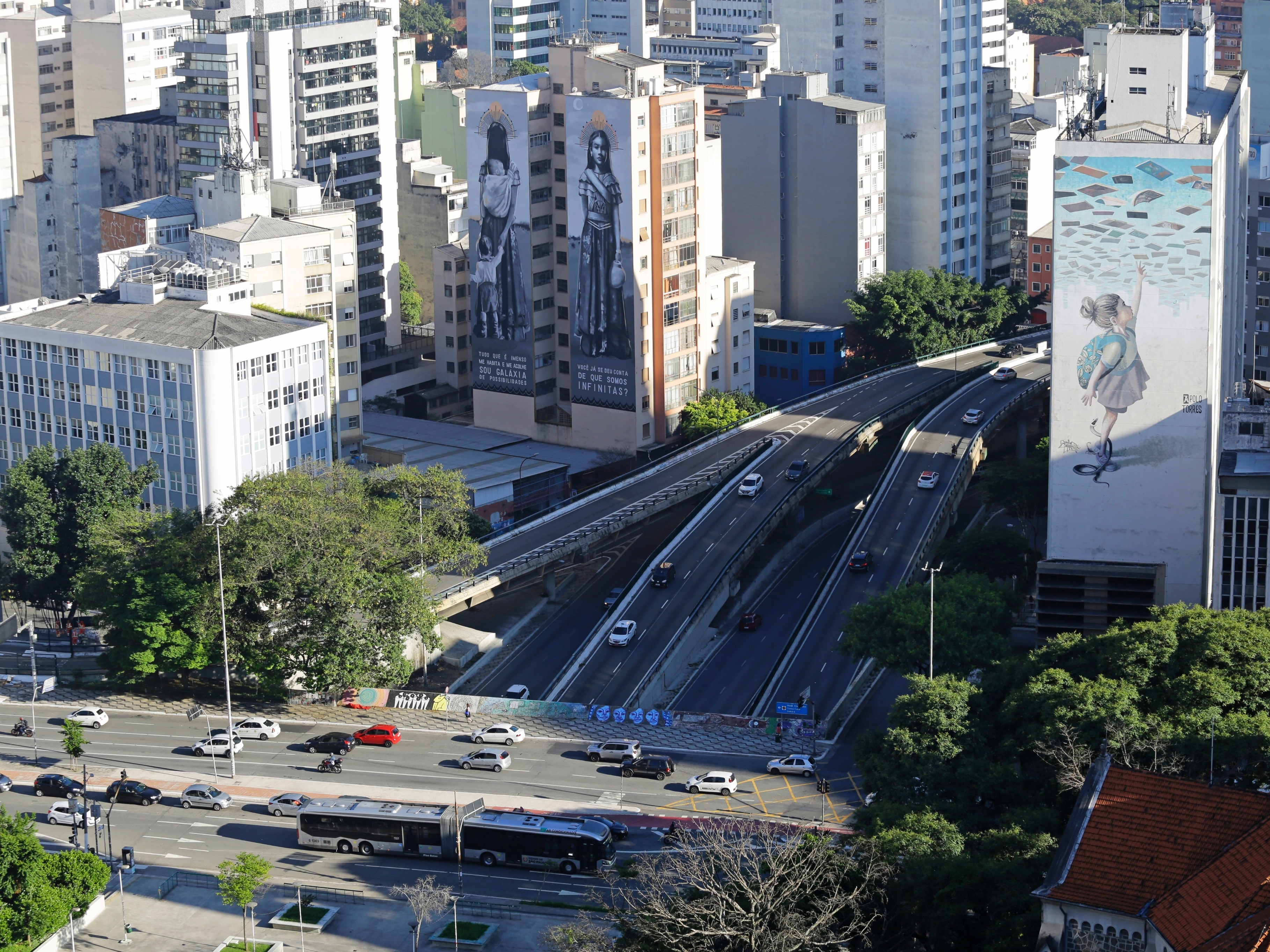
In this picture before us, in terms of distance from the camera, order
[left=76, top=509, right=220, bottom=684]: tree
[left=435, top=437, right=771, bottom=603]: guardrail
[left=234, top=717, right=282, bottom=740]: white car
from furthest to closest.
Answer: [left=435, top=437, right=771, bottom=603]: guardrail → [left=76, top=509, right=220, bottom=684]: tree → [left=234, top=717, right=282, bottom=740]: white car

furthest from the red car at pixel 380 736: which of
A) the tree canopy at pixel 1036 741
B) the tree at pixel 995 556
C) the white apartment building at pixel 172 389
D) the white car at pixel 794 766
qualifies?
the tree at pixel 995 556

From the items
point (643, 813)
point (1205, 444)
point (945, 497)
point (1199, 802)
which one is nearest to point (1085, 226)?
point (1205, 444)

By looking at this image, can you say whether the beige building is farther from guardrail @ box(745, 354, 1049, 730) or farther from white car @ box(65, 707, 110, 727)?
guardrail @ box(745, 354, 1049, 730)

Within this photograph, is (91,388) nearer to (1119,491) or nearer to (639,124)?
(639,124)

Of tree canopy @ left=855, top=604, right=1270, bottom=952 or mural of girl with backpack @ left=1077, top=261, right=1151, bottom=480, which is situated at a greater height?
mural of girl with backpack @ left=1077, top=261, right=1151, bottom=480

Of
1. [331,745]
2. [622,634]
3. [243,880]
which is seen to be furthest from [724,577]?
[243,880]

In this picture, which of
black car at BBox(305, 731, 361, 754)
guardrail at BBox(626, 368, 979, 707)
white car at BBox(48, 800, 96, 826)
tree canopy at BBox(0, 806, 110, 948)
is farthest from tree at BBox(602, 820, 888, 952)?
guardrail at BBox(626, 368, 979, 707)

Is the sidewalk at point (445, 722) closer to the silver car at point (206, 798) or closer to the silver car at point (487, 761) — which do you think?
the silver car at point (487, 761)
